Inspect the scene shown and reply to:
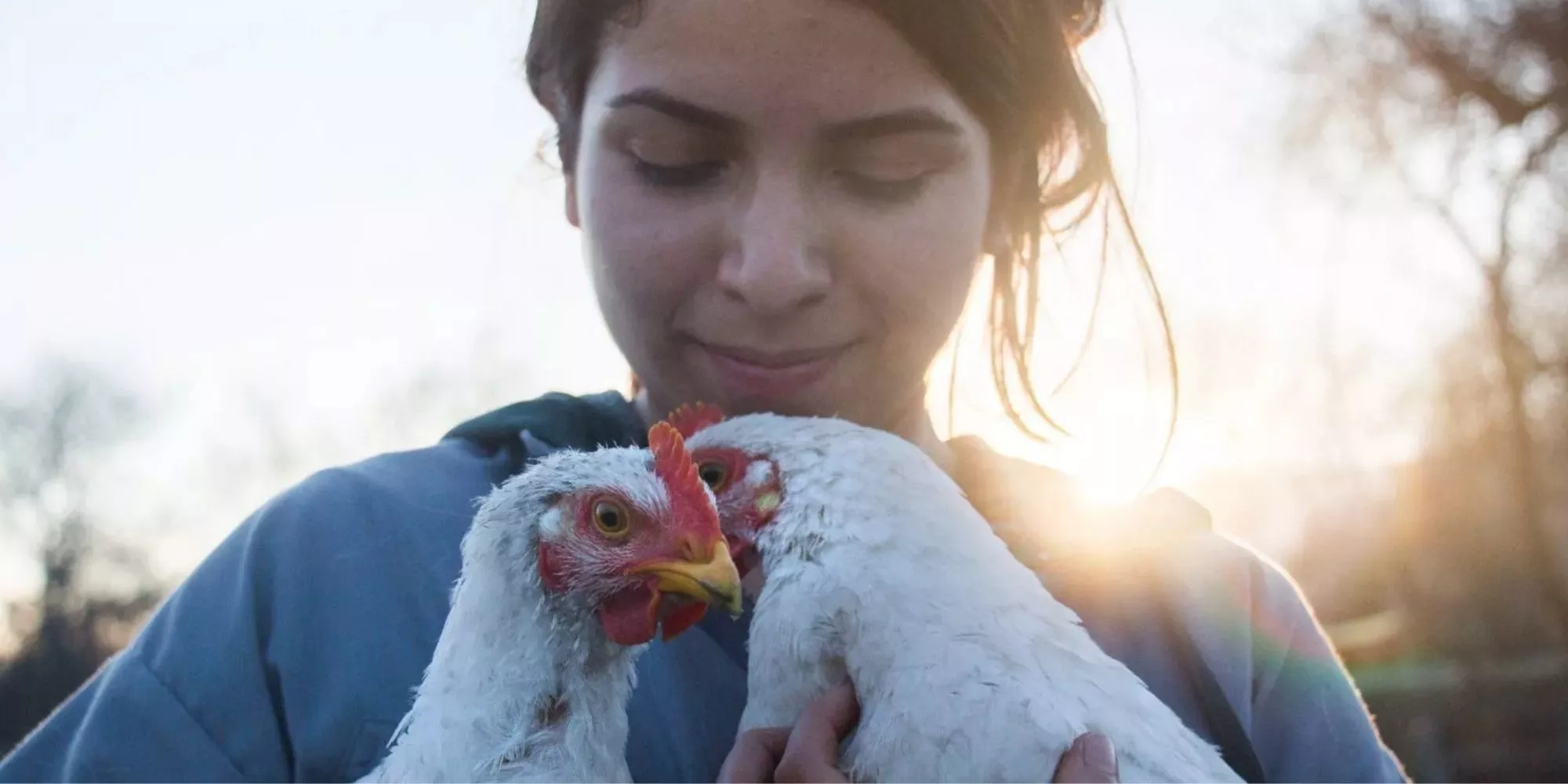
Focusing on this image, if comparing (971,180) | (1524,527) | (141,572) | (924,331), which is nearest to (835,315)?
(924,331)

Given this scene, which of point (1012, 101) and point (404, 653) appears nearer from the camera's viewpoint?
point (404, 653)

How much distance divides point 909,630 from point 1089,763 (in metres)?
0.27

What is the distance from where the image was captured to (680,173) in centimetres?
176

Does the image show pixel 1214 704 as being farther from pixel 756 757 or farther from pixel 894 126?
pixel 894 126

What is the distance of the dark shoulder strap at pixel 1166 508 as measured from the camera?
1.68 metres

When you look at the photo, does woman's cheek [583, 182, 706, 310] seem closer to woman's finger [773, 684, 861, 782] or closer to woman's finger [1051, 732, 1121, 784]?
woman's finger [773, 684, 861, 782]

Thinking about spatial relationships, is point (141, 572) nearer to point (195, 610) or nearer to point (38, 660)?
point (38, 660)

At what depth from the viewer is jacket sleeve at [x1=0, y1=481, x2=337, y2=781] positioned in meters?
1.45

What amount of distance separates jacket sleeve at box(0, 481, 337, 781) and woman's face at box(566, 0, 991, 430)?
0.73 metres

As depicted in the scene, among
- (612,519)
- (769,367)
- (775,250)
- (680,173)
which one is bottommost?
(612,519)

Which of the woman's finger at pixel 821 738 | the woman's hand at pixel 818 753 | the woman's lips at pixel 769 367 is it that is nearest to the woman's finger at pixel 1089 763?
the woman's hand at pixel 818 753

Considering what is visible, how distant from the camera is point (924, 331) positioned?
6.18ft

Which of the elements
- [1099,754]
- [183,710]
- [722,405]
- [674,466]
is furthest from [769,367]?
[183,710]

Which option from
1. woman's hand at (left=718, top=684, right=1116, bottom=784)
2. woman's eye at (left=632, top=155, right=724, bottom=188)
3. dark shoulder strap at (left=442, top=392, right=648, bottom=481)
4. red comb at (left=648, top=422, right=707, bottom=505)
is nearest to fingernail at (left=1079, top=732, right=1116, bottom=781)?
woman's hand at (left=718, top=684, right=1116, bottom=784)
